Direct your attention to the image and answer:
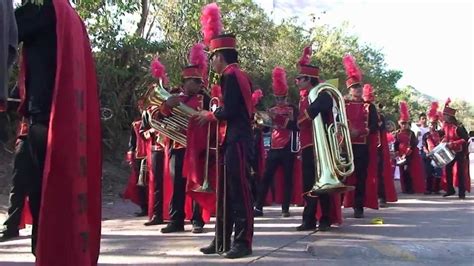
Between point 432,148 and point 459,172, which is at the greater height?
point 432,148

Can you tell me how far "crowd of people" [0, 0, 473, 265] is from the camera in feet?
11.3

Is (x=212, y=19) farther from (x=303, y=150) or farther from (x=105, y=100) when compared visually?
(x=105, y=100)

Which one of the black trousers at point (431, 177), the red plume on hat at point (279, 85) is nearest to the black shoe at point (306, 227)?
the red plume on hat at point (279, 85)

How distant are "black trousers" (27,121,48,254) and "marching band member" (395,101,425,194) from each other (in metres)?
11.6

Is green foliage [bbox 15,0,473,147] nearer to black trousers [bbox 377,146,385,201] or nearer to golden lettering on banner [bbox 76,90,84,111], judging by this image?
black trousers [bbox 377,146,385,201]

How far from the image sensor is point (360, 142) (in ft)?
29.9

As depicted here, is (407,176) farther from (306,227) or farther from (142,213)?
(306,227)

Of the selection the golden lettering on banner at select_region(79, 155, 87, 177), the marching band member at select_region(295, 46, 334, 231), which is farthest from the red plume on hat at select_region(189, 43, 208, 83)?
the golden lettering on banner at select_region(79, 155, 87, 177)

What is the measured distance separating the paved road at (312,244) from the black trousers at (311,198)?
0.76 ft

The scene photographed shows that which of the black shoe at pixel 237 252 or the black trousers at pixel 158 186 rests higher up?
the black trousers at pixel 158 186

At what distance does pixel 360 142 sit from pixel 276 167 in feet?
4.55

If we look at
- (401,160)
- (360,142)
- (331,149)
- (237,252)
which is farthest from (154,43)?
(237,252)

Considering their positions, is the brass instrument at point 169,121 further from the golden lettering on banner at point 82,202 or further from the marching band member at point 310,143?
the golden lettering on banner at point 82,202

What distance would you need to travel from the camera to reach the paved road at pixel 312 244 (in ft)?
18.2
